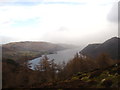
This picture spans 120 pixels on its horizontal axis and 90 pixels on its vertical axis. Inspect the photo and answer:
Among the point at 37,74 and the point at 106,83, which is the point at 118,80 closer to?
the point at 106,83

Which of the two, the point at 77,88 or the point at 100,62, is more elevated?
the point at 77,88

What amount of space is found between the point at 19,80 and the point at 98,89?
5637cm

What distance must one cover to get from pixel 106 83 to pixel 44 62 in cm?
6721

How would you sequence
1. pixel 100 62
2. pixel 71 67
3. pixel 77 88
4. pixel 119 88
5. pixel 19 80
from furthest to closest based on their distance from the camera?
1. pixel 71 67
2. pixel 100 62
3. pixel 19 80
4. pixel 77 88
5. pixel 119 88

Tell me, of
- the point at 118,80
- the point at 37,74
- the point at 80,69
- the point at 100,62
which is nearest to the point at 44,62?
the point at 37,74

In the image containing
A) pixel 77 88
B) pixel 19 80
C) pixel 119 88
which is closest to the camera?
pixel 119 88

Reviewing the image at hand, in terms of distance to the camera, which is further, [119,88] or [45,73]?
[45,73]

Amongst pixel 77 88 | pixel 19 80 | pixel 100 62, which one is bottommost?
pixel 19 80

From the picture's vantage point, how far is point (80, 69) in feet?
288

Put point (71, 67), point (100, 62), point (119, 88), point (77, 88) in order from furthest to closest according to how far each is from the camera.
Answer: point (71, 67), point (100, 62), point (77, 88), point (119, 88)

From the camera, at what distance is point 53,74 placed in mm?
85188

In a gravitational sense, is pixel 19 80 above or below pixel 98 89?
below

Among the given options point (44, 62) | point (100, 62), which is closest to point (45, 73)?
point (44, 62)

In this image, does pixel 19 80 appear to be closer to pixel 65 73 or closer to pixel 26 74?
pixel 26 74
